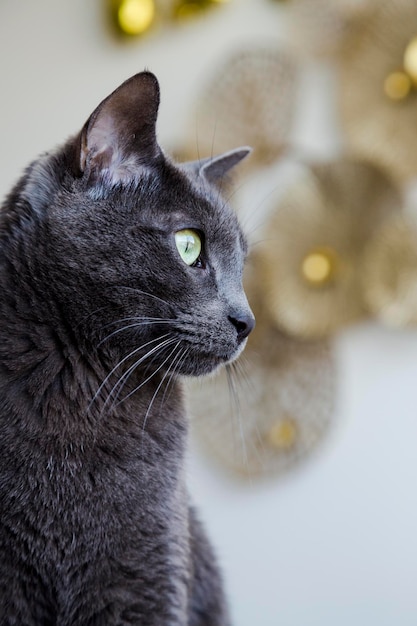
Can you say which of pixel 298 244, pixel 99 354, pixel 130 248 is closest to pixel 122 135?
pixel 130 248

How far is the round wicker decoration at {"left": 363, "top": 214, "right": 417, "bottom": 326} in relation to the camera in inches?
57.1

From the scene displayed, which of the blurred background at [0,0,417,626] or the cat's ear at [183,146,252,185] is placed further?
the blurred background at [0,0,417,626]

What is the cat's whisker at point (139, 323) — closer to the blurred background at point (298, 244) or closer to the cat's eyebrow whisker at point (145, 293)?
the cat's eyebrow whisker at point (145, 293)

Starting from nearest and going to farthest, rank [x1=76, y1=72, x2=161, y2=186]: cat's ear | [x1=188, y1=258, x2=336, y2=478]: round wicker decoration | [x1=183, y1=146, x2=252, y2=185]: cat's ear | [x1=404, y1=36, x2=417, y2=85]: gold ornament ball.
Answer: [x1=76, y1=72, x2=161, y2=186]: cat's ear < [x1=183, y1=146, x2=252, y2=185]: cat's ear < [x1=404, y1=36, x2=417, y2=85]: gold ornament ball < [x1=188, y1=258, x2=336, y2=478]: round wicker decoration

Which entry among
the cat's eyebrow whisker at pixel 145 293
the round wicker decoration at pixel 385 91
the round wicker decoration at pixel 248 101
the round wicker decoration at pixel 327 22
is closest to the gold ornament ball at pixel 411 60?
the round wicker decoration at pixel 385 91

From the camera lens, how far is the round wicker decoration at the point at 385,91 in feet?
4.75

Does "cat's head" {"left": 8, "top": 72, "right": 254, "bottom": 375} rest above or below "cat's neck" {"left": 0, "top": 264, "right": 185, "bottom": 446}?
above

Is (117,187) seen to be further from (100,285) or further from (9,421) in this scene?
(9,421)

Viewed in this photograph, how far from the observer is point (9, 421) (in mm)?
649

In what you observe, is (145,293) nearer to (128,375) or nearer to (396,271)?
(128,375)

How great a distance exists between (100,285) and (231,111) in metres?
0.91

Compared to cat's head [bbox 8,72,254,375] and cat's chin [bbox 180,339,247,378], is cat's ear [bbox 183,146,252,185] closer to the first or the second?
cat's head [bbox 8,72,254,375]

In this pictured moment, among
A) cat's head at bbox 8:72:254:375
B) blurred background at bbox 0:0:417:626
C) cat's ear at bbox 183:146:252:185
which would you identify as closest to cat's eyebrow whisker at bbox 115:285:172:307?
cat's head at bbox 8:72:254:375

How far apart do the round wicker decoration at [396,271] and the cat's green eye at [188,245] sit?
830 mm
